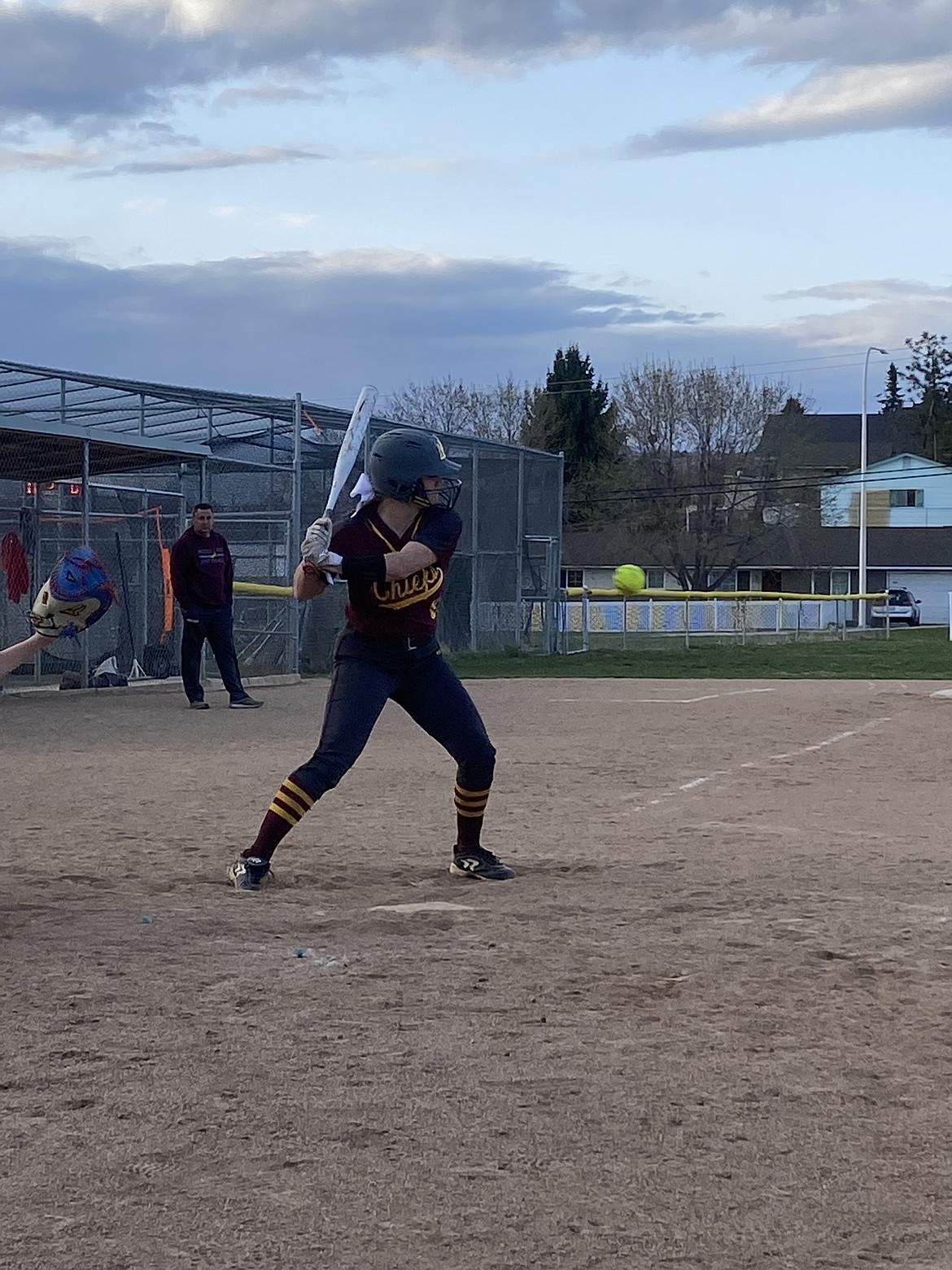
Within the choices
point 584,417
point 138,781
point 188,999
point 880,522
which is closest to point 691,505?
point 584,417

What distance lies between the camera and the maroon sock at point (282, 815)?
6.74m

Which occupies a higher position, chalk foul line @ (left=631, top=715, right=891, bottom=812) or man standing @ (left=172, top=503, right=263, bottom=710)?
man standing @ (left=172, top=503, right=263, bottom=710)

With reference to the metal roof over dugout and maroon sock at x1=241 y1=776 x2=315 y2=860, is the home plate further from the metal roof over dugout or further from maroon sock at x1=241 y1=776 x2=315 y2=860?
the metal roof over dugout

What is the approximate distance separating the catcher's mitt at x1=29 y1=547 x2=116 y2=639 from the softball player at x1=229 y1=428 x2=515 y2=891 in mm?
1189

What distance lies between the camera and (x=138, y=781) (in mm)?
10547

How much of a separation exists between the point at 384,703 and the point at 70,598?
173cm

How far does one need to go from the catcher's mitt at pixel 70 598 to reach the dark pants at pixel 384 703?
1394 mm

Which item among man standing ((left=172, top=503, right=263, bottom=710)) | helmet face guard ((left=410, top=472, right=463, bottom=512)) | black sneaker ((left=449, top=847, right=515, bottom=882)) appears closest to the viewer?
helmet face guard ((left=410, top=472, right=463, bottom=512))

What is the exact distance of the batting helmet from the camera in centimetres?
675

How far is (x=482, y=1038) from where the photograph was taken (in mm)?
4531

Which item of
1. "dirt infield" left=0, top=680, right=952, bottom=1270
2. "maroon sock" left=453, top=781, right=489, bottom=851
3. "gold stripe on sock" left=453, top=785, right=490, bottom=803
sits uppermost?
A: "gold stripe on sock" left=453, top=785, right=490, bottom=803

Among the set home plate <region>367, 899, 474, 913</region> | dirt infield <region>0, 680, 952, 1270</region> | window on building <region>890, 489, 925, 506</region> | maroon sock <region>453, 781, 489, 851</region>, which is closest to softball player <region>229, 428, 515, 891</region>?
maroon sock <region>453, 781, 489, 851</region>

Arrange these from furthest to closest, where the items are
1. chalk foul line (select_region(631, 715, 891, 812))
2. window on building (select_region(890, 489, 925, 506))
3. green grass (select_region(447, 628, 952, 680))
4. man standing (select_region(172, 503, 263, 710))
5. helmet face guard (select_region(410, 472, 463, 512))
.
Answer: window on building (select_region(890, 489, 925, 506)) → green grass (select_region(447, 628, 952, 680)) → man standing (select_region(172, 503, 263, 710)) → chalk foul line (select_region(631, 715, 891, 812)) → helmet face guard (select_region(410, 472, 463, 512))

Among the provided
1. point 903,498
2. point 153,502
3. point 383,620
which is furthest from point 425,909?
point 903,498
